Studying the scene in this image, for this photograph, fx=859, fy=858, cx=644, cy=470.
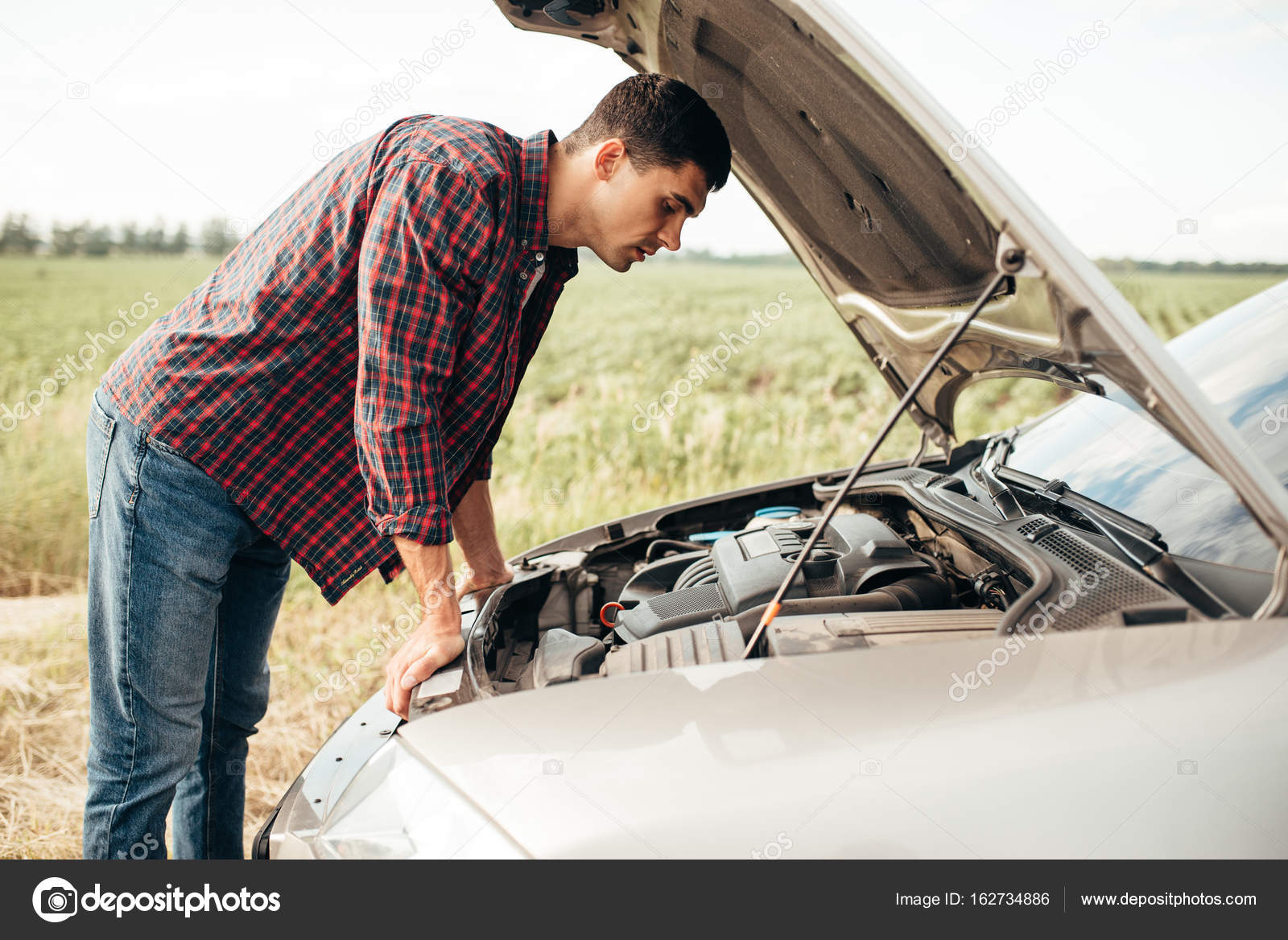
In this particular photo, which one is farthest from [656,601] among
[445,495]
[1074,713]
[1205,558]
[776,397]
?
[776,397]

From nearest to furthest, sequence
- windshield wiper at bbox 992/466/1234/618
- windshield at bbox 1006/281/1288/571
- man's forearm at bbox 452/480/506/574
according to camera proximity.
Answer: windshield wiper at bbox 992/466/1234/618
windshield at bbox 1006/281/1288/571
man's forearm at bbox 452/480/506/574

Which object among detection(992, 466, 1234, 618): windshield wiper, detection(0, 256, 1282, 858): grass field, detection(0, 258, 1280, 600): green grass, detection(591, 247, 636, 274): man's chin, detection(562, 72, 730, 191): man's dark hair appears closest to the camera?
detection(992, 466, 1234, 618): windshield wiper

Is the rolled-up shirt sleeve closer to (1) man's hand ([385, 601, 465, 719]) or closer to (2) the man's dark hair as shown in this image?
(1) man's hand ([385, 601, 465, 719])

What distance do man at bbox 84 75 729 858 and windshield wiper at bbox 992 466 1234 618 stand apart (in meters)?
0.96

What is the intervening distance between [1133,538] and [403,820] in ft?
4.34

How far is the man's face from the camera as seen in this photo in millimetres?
1592

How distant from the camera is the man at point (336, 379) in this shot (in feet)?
4.93

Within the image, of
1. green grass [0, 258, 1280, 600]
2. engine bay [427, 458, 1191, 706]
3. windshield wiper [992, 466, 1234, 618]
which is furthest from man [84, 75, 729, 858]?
green grass [0, 258, 1280, 600]

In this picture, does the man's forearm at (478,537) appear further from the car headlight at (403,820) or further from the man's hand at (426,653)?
the car headlight at (403,820)

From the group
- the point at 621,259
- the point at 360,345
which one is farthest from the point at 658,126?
the point at 360,345

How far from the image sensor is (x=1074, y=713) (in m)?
1.17

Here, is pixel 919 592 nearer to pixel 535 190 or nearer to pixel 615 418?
pixel 535 190

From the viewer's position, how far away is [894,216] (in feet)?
5.65

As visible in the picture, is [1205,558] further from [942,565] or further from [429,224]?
[429,224]
